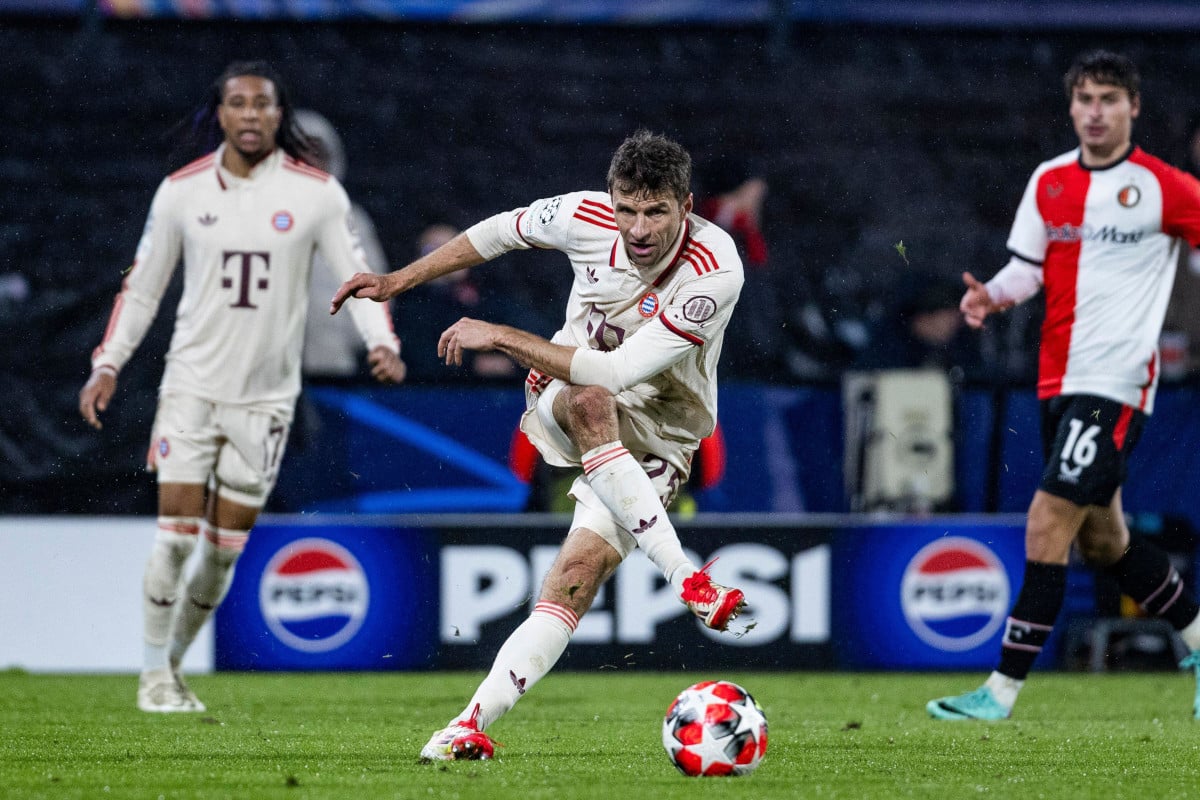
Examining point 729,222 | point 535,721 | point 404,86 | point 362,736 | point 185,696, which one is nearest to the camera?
point 362,736

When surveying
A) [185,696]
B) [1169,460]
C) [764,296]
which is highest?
[764,296]

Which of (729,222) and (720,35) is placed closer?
(729,222)

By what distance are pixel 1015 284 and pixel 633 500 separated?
2544 millimetres

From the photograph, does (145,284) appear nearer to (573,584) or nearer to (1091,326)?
(573,584)

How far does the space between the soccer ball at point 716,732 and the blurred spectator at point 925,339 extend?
5.52 metres

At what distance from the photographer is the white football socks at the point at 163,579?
7.34m

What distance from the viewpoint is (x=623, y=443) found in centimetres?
567

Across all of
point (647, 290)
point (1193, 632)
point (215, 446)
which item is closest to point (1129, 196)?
point (1193, 632)

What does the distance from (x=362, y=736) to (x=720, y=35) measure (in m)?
6.84

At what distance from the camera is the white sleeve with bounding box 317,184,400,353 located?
7.44m

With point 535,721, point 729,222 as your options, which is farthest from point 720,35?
point 535,721

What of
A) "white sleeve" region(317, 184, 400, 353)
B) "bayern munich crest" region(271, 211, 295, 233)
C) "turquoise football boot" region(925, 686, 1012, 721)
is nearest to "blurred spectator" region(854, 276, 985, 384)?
"turquoise football boot" region(925, 686, 1012, 721)

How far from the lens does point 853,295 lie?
11258 millimetres

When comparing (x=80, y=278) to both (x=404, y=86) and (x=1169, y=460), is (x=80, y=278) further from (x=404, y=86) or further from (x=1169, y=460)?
(x=1169, y=460)
